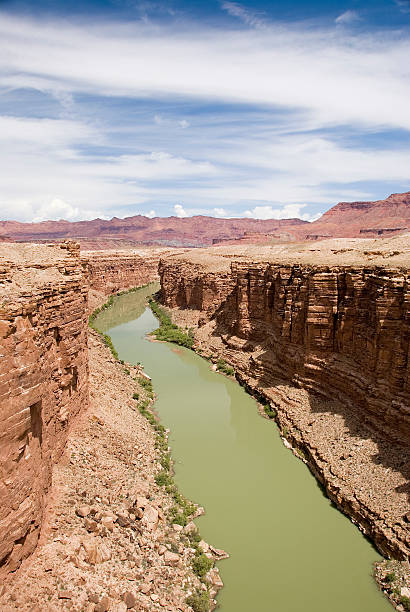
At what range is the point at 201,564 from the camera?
403 inches

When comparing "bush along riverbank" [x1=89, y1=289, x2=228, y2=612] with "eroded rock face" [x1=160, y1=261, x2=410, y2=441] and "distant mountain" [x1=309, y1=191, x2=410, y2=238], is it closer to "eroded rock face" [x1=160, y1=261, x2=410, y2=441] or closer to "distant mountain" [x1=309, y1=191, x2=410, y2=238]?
"eroded rock face" [x1=160, y1=261, x2=410, y2=441]

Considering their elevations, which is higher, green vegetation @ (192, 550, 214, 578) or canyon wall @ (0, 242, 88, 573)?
canyon wall @ (0, 242, 88, 573)

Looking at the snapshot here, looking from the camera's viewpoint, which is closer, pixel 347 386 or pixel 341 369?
pixel 347 386

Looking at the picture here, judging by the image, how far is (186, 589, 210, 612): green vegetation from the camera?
9.13 m

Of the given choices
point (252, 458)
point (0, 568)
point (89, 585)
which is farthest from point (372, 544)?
point (0, 568)

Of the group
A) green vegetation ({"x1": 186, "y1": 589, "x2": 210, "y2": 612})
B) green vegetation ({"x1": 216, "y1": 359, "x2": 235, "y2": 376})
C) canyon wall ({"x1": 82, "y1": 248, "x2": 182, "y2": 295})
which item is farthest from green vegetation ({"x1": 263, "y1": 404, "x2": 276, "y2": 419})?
canyon wall ({"x1": 82, "y1": 248, "x2": 182, "y2": 295})

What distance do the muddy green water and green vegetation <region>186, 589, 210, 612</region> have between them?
0.62 m

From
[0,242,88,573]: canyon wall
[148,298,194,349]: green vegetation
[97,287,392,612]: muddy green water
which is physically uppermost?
[0,242,88,573]: canyon wall

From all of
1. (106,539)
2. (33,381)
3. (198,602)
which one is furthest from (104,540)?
(33,381)

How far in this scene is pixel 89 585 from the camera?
320 inches

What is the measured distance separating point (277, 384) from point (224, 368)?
5.21m

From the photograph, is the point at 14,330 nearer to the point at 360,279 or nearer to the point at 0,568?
the point at 0,568

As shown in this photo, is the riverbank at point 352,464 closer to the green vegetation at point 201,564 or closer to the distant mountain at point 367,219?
the green vegetation at point 201,564

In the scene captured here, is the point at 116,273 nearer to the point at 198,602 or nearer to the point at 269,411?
the point at 269,411
